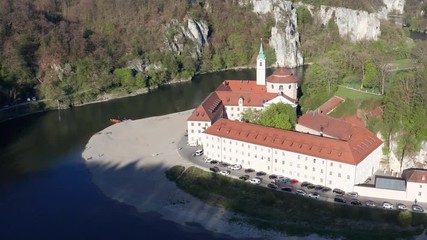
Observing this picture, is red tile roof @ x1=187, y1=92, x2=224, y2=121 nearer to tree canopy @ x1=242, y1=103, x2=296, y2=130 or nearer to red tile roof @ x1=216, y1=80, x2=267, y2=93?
red tile roof @ x1=216, y1=80, x2=267, y2=93

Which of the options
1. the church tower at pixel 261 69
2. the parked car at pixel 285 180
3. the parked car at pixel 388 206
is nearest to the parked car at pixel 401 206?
the parked car at pixel 388 206

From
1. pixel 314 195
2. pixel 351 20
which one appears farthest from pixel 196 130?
pixel 351 20

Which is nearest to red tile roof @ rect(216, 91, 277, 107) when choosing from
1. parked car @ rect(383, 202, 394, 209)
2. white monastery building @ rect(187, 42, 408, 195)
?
white monastery building @ rect(187, 42, 408, 195)

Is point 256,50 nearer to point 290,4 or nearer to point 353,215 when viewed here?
point 290,4

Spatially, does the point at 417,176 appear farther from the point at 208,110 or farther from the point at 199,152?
the point at 208,110

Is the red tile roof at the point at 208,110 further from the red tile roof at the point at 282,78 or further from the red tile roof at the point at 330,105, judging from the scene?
the red tile roof at the point at 330,105
